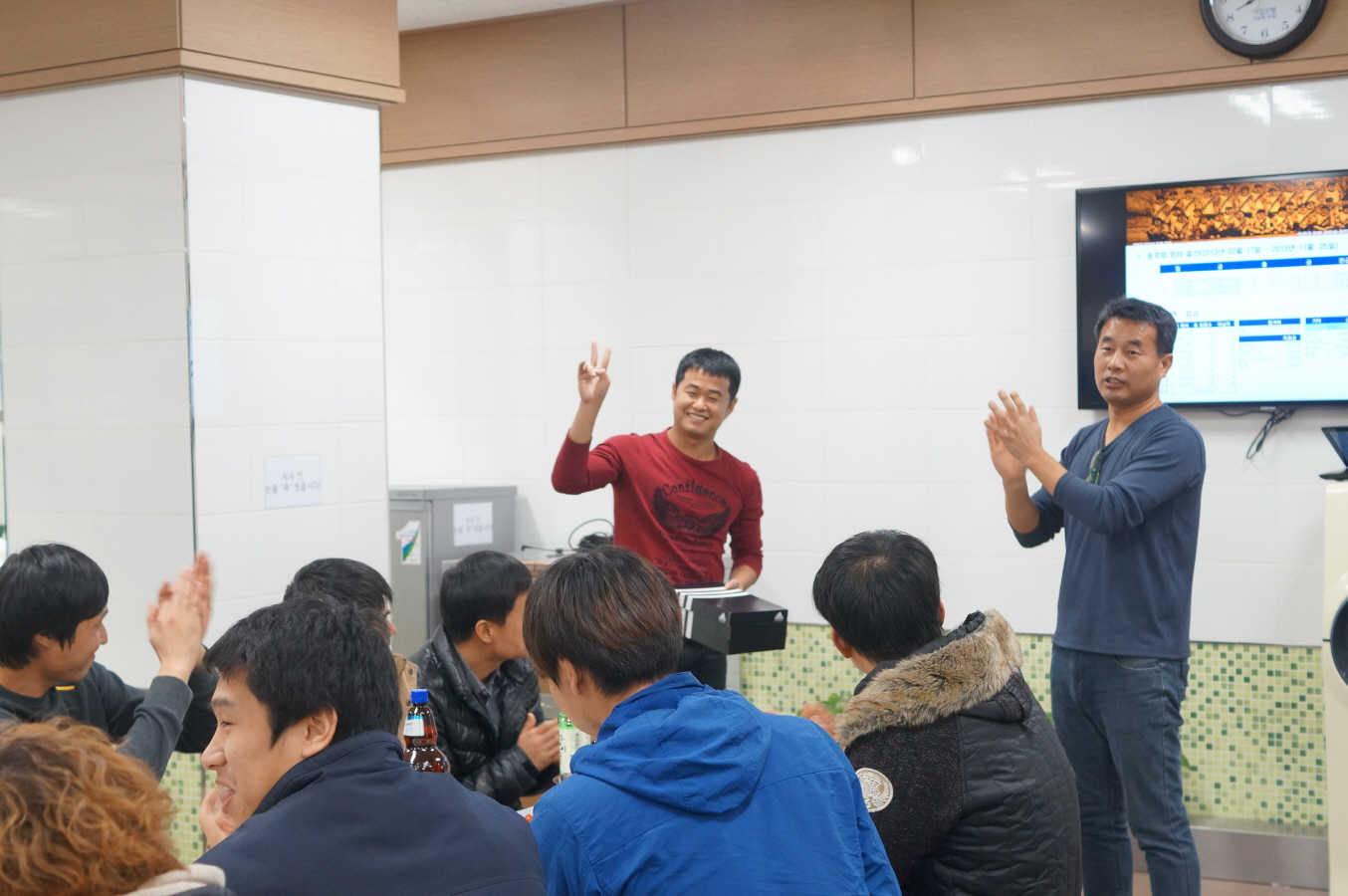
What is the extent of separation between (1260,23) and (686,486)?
2.18 meters

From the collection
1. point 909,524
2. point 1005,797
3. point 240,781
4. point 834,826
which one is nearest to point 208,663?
point 240,781

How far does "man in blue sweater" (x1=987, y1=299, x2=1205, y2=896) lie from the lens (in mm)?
2832

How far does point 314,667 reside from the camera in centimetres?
148

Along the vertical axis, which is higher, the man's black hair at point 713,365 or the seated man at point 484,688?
the man's black hair at point 713,365

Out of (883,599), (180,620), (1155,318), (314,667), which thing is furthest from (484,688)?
(1155,318)

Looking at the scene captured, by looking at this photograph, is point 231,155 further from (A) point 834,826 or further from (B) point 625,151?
(A) point 834,826

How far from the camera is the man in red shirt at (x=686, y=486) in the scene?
352 cm

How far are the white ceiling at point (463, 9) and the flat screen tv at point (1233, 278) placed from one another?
2.02 meters

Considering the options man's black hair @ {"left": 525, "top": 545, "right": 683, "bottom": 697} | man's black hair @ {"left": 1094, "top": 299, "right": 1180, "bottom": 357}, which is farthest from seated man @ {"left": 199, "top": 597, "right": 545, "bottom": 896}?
man's black hair @ {"left": 1094, "top": 299, "right": 1180, "bottom": 357}

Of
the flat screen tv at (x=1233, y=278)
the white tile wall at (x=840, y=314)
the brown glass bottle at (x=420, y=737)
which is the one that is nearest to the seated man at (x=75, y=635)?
the brown glass bottle at (x=420, y=737)

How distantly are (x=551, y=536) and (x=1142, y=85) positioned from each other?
253 cm

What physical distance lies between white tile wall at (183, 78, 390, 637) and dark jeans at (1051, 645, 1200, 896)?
197cm

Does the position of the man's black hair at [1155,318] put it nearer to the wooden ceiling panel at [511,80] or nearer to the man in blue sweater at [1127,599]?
the man in blue sweater at [1127,599]

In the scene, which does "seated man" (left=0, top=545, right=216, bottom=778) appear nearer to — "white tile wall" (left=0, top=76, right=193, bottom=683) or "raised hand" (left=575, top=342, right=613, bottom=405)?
"white tile wall" (left=0, top=76, right=193, bottom=683)
